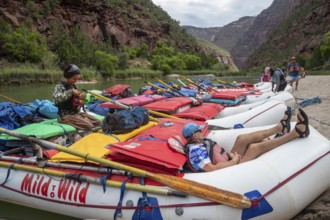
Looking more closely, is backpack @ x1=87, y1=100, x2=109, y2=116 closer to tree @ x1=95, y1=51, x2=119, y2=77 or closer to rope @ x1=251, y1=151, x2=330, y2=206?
rope @ x1=251, y1=151, x2=330, y2=206

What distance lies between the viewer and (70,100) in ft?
17.3

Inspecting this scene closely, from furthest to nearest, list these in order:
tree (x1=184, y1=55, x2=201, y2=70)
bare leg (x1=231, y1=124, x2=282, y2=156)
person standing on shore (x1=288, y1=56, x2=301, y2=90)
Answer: tree (x1=184, y1=55, x2=201, y2=70) < person standing on shore (x1=288, y1=56, x2=301, y2=90) < bare leg (x1=231, y1=124, x2=282, y2=156)

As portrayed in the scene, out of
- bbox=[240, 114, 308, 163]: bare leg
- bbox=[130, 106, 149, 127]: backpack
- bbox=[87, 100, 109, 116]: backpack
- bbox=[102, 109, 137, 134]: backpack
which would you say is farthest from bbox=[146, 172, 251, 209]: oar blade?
bbox=[87, 100, 109, 116]: backpack

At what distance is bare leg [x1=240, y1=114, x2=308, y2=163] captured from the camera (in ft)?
11.6

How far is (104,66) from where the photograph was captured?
156 ft

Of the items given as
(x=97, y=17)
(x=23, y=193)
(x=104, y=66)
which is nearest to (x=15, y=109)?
(x=23, y=193)

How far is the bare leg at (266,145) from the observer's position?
139 inches

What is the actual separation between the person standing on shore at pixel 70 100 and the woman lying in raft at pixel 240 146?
2.26 metres

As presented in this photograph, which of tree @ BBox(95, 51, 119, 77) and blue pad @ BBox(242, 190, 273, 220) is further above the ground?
blue pad @ BBox(242, 190, 273, 220)

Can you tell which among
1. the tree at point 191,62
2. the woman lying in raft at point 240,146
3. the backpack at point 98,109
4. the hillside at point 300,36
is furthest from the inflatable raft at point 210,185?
the tree at point 191,62

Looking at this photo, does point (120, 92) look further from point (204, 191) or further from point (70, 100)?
point (204, 191)

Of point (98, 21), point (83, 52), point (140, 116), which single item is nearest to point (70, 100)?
point (140, 116)

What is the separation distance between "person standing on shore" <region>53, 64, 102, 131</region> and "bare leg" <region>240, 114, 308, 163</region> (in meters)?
2.89

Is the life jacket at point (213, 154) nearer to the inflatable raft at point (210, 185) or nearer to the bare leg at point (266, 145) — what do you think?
the bare leg at point (266, 145)
